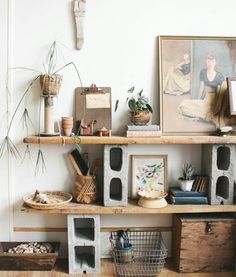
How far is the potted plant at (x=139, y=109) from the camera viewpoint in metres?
2.06

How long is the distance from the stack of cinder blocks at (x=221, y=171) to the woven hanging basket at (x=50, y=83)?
0.99 m

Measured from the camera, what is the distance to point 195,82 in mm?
2172

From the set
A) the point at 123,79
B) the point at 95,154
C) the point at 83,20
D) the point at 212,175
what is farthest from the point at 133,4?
the point at 212,175

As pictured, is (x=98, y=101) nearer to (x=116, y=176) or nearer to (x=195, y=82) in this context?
(x=116, y=176)

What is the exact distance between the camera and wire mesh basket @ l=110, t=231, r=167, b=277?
209 cm

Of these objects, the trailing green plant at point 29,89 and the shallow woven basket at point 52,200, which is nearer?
the shallow woven basket at point 52,200

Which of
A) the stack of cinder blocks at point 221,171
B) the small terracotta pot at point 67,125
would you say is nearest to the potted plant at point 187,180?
the stack of cinder blocks at point 221,171

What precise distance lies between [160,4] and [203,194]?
3.95 feet

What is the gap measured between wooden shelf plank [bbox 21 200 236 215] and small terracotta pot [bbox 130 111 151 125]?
51 cm

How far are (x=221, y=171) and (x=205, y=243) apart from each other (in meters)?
0.45

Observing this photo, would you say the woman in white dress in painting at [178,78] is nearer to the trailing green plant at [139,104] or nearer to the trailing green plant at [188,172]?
the trailing green plant at [139,104]

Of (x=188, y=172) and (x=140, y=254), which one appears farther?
(x=140, y=254)

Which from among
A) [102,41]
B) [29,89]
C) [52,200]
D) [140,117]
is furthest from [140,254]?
[102,41]

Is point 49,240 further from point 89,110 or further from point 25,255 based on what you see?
point 89,110
